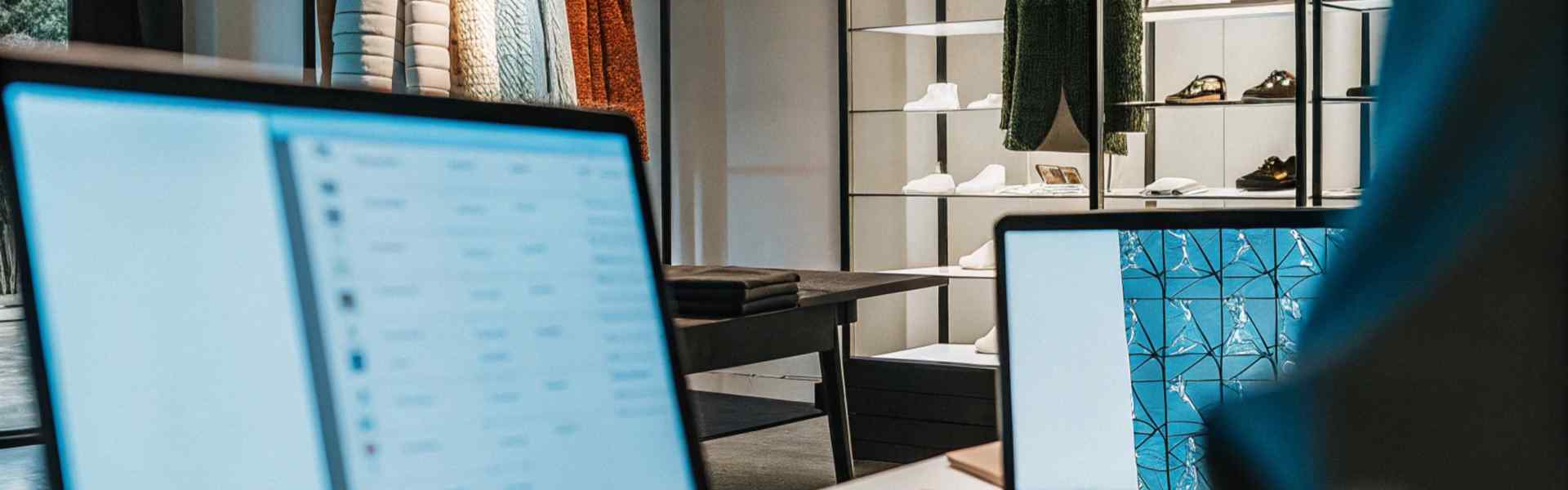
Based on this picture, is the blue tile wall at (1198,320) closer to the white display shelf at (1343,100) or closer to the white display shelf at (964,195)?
the white display shelf at (1343,100)

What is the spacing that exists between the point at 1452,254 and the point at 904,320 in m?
4.86

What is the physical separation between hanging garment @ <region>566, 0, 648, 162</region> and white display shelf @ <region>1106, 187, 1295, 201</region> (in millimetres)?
1541

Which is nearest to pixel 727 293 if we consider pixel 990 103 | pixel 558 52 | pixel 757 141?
pixel 558 52

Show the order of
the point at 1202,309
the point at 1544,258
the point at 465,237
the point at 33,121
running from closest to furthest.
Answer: the point at 1544,258
the point at 33,121
the point at 465,237
the point at 1202,309

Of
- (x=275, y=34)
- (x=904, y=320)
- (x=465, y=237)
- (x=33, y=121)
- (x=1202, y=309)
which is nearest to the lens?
(x=33, y=121)

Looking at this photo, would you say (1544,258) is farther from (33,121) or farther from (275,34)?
(275,34)

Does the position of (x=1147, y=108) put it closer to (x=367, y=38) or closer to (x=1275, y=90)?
(x=1275, y=90)

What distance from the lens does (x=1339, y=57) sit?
4258 mm

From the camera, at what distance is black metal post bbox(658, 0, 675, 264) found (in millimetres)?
4996

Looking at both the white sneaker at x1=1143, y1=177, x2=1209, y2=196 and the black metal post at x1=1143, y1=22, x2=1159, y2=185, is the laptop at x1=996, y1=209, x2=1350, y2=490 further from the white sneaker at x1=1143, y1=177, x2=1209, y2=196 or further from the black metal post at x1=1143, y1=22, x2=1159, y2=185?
the black metal post at x1=1143, y1=22, x2=1159, y2=185

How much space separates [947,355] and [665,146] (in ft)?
4.30

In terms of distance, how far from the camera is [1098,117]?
407cm

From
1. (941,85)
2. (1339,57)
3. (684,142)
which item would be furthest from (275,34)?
(1339,57)

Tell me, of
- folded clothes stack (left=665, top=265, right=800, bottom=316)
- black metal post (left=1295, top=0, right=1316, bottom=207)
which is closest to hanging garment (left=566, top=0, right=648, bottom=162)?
folded clothes stack (left=665, top=265, right=800, bottom=316)
